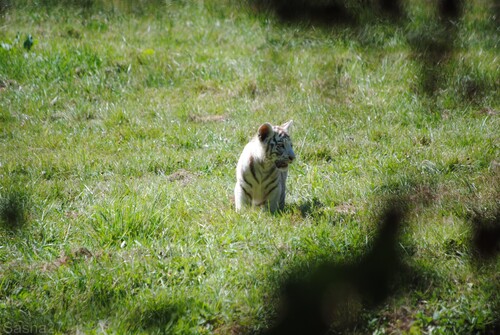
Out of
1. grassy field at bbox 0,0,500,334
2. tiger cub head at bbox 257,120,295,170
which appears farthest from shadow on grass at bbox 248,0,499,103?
tiger cub head at bbox 257,120,295,170

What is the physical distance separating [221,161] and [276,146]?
150 cm

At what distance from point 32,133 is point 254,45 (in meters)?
4.24

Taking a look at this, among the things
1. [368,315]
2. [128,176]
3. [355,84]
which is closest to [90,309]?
[368,315]

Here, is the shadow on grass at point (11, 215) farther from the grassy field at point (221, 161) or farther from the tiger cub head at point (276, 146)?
the tiger cub head at point (276, 146)

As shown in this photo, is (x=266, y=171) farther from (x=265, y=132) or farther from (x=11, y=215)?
(x=11, y=215)

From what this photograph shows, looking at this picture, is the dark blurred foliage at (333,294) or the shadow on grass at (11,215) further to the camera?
the shadow on grass at (11,215)

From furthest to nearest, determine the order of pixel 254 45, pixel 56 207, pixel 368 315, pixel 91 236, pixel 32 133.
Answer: pixel 254 45
pixel 32 133
pixel 56 207
pixel 91 236
pixel 368 315

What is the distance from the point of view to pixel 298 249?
4.66 metres

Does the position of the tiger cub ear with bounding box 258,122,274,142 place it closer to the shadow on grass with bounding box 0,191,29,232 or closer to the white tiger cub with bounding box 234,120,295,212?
the white tiger cub with bounding box 234,120,295,212

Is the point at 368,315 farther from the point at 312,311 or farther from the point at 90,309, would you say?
the point at 90,309

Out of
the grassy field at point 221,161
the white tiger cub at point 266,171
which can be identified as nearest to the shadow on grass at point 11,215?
the grassy field at point 221,161

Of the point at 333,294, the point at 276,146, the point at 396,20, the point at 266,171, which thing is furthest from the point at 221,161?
the point at 396,20

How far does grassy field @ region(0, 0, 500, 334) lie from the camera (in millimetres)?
3686

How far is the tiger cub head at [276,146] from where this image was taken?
6.01 m
